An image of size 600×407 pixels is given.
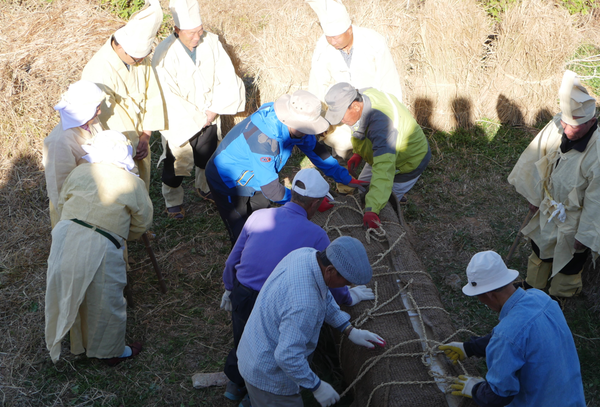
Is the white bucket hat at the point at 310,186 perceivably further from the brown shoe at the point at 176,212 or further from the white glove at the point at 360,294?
the brown shoe at the point at 176,212

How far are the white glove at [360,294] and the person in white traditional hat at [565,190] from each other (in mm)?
1683

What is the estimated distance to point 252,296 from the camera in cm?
299

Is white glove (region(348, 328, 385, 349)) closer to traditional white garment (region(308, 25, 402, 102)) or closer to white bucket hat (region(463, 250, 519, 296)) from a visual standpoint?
white bucket hat (region(463, 250, 519, 296))

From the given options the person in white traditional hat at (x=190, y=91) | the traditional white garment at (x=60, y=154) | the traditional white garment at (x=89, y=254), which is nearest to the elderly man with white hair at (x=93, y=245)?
the traditional white garment at (x=89, y=254)

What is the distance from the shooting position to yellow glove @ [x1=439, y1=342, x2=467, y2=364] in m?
2.66

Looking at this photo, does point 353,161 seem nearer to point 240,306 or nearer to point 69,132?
point 240,306

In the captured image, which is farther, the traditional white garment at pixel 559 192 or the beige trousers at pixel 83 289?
the traditional white garment at pixel 559 192

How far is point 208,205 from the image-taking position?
5.64 metres

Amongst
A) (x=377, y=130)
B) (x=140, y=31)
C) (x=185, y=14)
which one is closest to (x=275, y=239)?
(x=377, y=130)

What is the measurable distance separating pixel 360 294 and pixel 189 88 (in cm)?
294

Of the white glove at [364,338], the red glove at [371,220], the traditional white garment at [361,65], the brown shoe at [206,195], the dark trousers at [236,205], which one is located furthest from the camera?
the brown shoe at [206,195]

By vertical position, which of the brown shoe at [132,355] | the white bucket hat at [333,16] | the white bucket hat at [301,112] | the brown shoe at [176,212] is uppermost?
the white bucket hat at [333,16]

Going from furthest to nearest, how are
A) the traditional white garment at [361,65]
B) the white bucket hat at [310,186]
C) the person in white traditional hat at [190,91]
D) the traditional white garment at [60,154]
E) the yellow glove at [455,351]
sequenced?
the traditional white garment at [361,65] < the person in white traditional hat at [190,91] < the traditional white garment at [60,154] < the white bucket hat at [310,186] < the yellow glove at [455,351]

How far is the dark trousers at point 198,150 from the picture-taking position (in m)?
5.09
